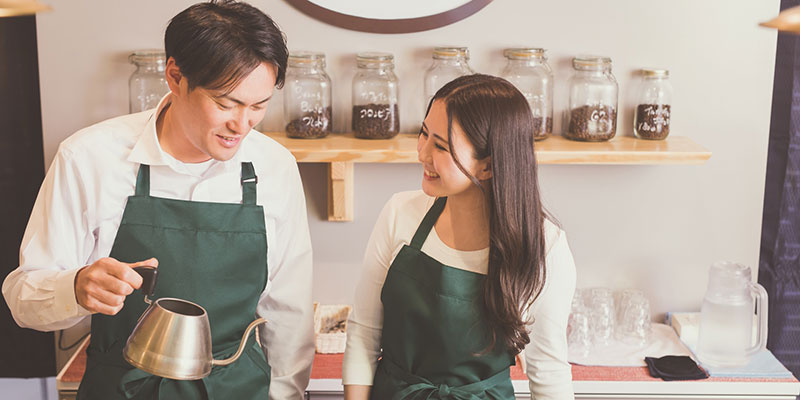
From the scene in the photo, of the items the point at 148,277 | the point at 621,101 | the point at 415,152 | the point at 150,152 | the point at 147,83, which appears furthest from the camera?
the point at 621,101

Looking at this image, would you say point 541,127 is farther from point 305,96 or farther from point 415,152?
point 305,96

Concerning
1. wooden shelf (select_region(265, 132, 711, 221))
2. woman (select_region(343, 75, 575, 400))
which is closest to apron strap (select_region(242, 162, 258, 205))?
woman (select_region(343, 75, 575, 400))

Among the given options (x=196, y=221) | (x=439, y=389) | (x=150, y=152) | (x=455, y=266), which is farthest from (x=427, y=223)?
(x=150, y=152)

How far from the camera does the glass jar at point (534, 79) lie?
2346mm

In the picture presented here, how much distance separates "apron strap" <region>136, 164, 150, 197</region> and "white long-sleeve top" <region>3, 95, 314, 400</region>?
0.5 inches

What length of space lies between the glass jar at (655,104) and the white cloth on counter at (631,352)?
61cm

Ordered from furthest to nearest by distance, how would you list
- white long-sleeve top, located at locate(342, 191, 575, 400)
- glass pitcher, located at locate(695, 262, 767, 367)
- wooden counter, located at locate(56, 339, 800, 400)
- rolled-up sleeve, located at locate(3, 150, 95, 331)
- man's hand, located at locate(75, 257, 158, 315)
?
glass pitcher, located at locate(695, 262, 767, 367), wooden counter, located at locate(56, 339, 800, 400), white long-sleeve top, located at locate(342, 191, 575, 400), rolled-up sleeve, located at locate(3, 150, 95, 331), man's hand, located at locate(75, 257, 158, 315)

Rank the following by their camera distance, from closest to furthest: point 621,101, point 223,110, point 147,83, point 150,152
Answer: point 223,110 → point 150,152 → point 147,83 → point 621,101

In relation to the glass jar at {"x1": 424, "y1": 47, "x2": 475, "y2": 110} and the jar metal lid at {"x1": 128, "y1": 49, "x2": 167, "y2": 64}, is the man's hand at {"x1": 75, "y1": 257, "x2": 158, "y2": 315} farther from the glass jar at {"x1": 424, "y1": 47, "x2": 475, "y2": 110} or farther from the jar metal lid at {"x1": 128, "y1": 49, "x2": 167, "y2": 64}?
the glass jar at {"x1": 424, "y1": 47, "x2": 475, "y2": 110}

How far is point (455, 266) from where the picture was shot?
1.69 m

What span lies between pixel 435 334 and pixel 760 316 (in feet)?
3.94

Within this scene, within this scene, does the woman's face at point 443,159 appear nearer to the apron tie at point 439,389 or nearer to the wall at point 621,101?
the apron tie at point 439,389

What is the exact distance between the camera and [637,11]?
242cm

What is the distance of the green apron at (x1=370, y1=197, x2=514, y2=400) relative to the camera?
1.67 m
